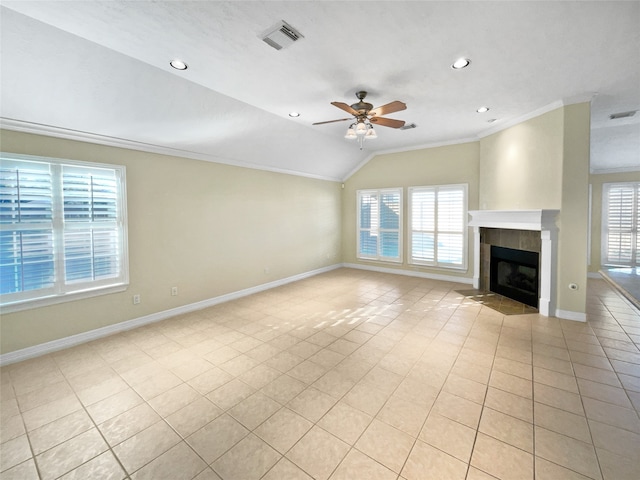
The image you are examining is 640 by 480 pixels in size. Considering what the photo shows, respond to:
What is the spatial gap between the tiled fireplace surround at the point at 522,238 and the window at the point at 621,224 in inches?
156

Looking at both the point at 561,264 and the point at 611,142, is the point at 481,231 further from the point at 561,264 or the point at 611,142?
the point at 611,142

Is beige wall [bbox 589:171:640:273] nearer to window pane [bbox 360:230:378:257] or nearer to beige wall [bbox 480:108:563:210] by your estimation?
beige wall [bbox 480:108:563:210]

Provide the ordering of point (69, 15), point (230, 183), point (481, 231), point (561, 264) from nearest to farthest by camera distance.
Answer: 1. point (69, 15)
2. point (561, 264)
3. point (230, 183)
4. point (481, 231)

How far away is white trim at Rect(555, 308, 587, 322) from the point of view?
12.6 ft

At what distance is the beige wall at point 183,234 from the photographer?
3172 millimetres

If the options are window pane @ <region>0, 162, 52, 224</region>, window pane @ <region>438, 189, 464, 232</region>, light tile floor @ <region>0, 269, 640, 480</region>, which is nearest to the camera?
light tile floor @ <region>0, 269, 640, 480</region>

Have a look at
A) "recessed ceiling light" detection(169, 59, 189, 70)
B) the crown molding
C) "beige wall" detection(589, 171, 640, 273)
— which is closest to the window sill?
"recessed ceiling light" detection(169, 59, 189, 70)

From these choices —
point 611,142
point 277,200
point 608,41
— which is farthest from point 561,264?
point 277,200

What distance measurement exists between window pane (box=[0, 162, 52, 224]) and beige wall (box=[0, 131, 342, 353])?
→ 0.23 meters

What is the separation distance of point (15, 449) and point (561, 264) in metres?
6.08

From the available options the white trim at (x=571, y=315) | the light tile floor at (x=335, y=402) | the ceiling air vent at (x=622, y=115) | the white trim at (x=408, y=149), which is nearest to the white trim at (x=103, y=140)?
the light tile floor at (x=335, y=402)

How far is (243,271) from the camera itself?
5.25 metres

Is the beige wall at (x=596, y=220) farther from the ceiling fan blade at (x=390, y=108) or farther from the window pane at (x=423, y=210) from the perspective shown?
the ceiling fan blade at (x=390, y=108)

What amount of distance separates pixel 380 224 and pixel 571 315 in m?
4.08
